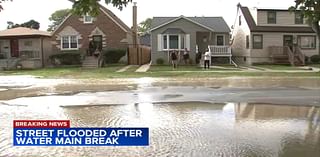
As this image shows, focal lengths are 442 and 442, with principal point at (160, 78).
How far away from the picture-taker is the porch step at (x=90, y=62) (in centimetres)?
3976

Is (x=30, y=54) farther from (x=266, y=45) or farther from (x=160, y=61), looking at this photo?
(x=266, y=45)

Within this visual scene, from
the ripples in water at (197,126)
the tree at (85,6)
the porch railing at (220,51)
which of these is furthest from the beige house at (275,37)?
the tree at (85,6)

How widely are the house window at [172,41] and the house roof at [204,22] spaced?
124 centimetres

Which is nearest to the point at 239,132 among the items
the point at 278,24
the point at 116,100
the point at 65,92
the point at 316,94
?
the point at 116,100

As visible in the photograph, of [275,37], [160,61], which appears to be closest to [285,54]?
[275,37]

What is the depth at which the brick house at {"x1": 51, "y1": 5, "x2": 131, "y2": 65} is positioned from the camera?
42812 mm

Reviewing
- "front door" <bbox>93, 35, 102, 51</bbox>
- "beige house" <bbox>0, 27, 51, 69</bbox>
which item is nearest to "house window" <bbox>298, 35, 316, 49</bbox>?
"front door" <bbox>93, 35, 102, 51</bbox>

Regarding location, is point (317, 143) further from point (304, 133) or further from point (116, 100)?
point (116, 100)

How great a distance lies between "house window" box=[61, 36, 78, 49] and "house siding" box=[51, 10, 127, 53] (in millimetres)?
313

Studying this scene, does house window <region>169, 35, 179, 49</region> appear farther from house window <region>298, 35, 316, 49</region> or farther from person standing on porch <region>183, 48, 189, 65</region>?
house window <region>298, 35, 316, 49</region>

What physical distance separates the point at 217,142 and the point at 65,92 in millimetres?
11358

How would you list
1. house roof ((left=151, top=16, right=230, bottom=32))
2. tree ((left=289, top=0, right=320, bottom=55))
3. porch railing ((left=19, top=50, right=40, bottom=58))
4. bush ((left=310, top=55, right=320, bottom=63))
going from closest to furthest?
1. tree ((left=289, top=0, right=320, bottom=55))
2. house roof ((left=151, top=16, right=230, bottom=32))
3. bush ((left=310, top=55, right=320, bottom=63))
4. porch railing ((left=19, top=50, right=40, bottom=58))

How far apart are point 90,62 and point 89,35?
4.13 m

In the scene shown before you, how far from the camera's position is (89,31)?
142 ft
